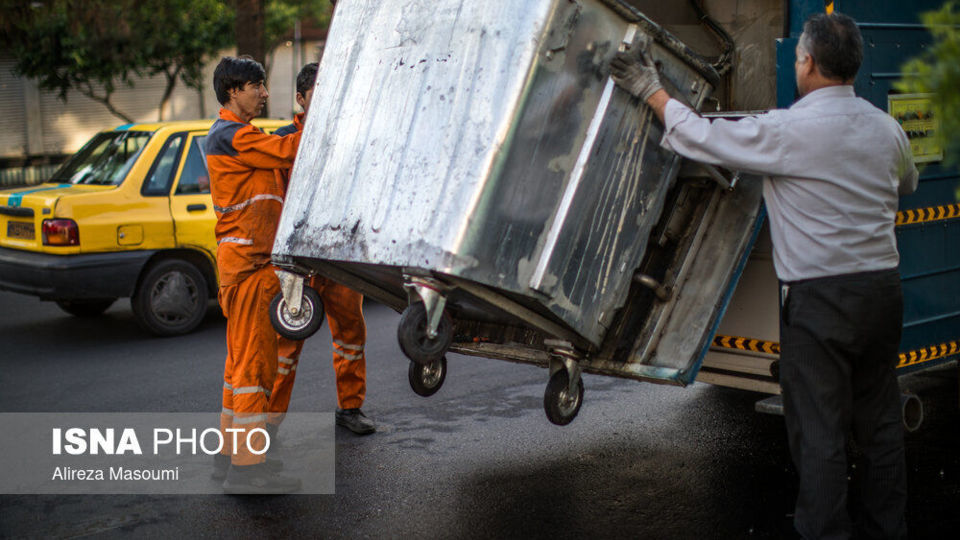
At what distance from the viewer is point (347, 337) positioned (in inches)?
209

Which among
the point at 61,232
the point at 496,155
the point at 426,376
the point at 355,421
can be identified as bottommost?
the point at 355,421

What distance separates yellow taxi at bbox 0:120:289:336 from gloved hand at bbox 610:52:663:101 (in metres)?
4.99

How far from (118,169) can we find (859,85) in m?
5.77

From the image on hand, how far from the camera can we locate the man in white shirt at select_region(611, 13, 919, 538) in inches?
129

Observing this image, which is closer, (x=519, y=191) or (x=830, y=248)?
(x=830, y=248)

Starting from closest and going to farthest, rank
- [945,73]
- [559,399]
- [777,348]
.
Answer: [945,73] < [559,399] < [777,348]

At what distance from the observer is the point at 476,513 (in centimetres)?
434

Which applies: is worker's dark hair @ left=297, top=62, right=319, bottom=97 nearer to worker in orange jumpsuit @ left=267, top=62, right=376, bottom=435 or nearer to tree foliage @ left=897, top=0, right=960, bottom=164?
worker in orange jumpsuit @ left=267, top=62, right=376, bottom=435

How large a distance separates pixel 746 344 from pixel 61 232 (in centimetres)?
523

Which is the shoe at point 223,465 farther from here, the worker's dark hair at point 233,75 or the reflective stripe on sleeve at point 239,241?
the worker's dark hair at point 233,75

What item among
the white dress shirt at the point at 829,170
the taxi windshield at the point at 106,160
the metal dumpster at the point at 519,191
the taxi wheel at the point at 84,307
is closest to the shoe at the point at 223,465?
the metal dumpster at the point at 519,191

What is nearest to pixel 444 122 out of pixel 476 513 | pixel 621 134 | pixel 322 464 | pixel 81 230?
pixel 621 134

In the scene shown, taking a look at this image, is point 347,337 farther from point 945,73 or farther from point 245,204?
point 945,73

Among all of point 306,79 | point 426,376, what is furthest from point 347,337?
point 306,79
